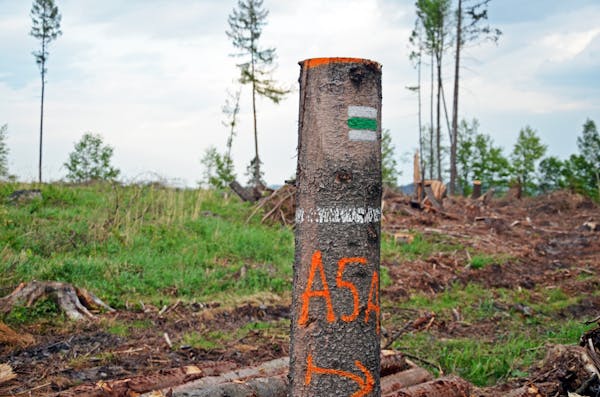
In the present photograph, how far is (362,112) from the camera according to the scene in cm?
255

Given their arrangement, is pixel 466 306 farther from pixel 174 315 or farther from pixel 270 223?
pixel 270 223

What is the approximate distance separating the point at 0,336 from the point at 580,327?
6049 mm

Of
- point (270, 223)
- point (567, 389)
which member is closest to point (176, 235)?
point (270, 223)

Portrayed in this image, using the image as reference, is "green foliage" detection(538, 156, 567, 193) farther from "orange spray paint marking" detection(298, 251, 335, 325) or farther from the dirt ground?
"orange spray paint marking" detection(298, 251, 335, 325)

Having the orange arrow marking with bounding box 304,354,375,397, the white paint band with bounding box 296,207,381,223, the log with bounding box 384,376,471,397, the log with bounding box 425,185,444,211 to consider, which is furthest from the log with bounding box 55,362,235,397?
the log with bounding box 425,185,444,211

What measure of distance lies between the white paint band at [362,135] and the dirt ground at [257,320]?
7.03 ft

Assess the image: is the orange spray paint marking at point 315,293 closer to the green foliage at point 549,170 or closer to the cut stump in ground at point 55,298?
the cut stump in ground at point 55,298

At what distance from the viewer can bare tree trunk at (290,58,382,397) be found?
251 cm

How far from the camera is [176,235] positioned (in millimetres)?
10062

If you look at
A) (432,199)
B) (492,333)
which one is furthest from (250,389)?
(432,199)

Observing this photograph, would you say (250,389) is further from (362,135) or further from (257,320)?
(257,320)

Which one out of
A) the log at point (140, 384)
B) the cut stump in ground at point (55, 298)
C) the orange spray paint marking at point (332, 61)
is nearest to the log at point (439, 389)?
the log at point (140, 384)

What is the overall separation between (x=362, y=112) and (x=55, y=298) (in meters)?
5.08

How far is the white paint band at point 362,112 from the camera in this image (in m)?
2.54
